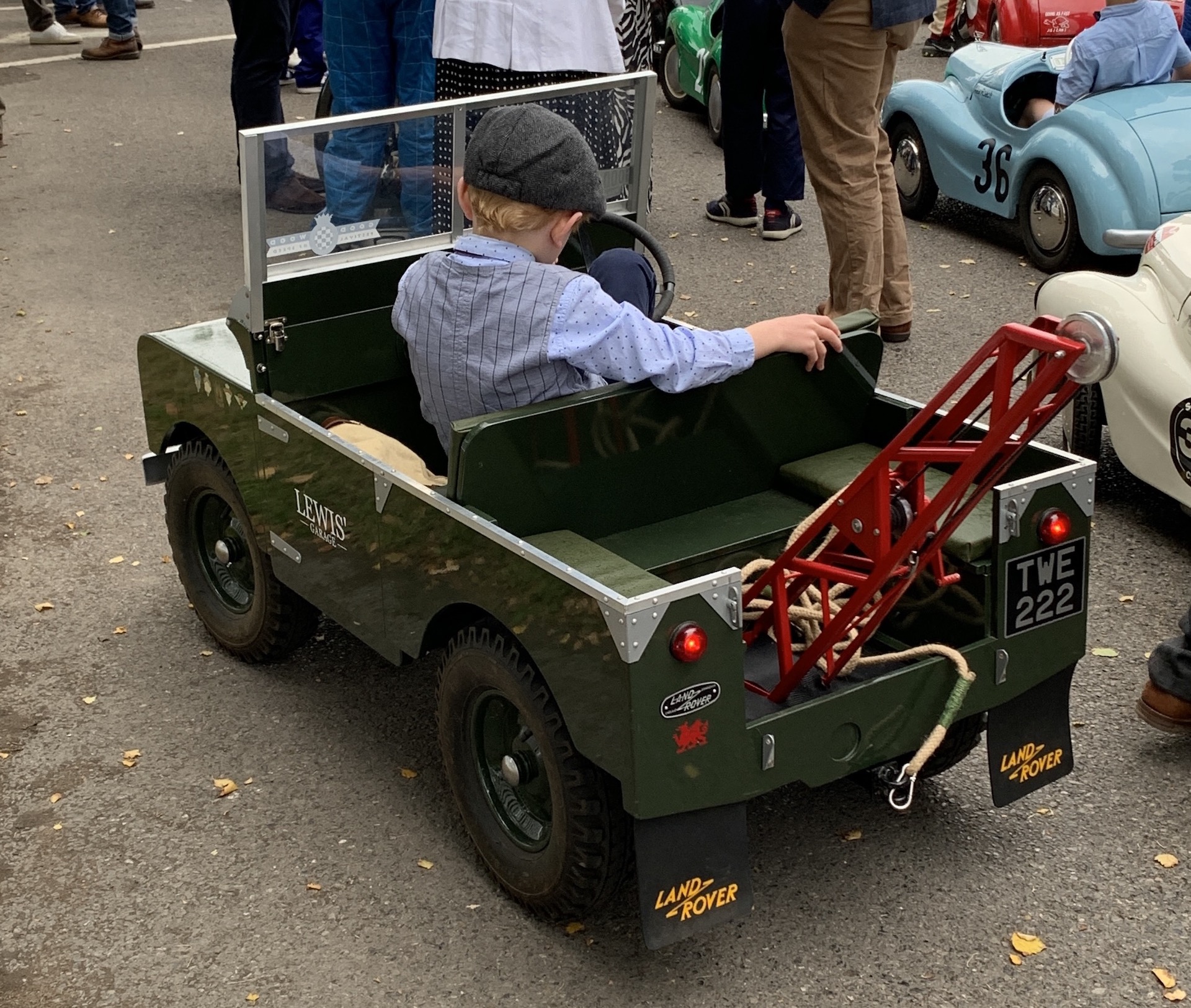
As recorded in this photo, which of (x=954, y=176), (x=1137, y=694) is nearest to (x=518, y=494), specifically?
(x=1137, y=694)

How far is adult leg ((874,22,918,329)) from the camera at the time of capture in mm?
6051

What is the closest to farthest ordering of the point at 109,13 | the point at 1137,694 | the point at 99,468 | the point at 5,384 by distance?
the point at 1137,694
the point at 99,468
the point at 5,384
the point at 109,13

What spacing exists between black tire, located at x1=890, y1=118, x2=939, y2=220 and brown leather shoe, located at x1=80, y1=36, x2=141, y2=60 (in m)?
6.47

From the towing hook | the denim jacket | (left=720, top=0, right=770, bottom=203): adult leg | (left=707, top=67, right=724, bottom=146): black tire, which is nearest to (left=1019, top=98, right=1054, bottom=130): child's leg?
(left=720, top=0, right=770, bottom=203): adult leg

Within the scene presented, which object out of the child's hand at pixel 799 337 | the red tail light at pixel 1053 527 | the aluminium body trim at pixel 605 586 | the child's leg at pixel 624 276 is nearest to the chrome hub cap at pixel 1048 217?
the child's leg at pixel 624 276

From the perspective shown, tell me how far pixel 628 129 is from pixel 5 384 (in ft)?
10.7

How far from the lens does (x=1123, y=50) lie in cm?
698

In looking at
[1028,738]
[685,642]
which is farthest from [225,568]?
[1028,738]

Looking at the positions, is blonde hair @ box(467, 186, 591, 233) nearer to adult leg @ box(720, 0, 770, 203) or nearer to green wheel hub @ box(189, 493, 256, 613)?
green wheel hub @ box(189, 493, 256, 613)

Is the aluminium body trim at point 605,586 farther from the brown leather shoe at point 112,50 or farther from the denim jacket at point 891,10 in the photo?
the brown leather shoe at point 112,50

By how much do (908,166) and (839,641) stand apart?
5.61m

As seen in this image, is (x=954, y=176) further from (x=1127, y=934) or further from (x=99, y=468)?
(x=1127, y=934)

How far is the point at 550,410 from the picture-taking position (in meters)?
3.29

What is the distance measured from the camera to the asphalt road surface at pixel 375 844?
125 inches
